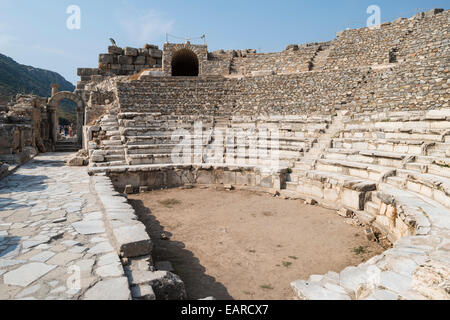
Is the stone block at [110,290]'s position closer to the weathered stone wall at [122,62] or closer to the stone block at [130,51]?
the weathered stone wall at [122,62]

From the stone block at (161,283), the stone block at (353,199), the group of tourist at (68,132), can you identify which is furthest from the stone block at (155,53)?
the stone block at (161,283)

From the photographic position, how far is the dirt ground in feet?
12.1

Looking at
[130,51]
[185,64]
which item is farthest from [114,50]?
[185,64]

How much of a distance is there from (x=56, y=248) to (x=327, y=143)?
7.65 m

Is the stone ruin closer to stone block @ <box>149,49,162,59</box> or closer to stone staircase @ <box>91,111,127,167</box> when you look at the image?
stone staircase @ <box>91,111,127,167</box>

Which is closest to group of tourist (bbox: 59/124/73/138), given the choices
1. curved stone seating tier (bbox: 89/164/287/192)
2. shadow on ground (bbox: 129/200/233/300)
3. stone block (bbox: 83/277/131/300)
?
curved stone seating tier (bbox: 89/164/287/192)

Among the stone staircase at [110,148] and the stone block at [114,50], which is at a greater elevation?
the stone block at [114,50]

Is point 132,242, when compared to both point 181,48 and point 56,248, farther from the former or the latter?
point 181,48

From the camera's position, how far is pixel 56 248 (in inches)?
130

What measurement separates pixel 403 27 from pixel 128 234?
16.9 meters

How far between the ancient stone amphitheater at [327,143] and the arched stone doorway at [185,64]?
6417mm

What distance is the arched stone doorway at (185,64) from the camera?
20422 millimetres

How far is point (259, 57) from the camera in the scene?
19781 millimetres

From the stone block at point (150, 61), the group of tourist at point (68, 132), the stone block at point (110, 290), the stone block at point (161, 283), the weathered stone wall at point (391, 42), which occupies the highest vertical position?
the stone block at point (150, 61)
